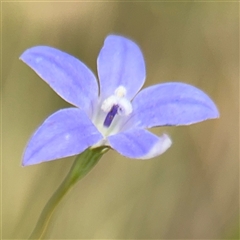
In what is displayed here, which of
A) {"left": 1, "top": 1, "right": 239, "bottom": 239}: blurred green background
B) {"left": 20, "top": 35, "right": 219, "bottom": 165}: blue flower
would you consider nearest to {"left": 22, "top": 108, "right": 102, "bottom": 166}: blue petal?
{"left": 20, "top": 35, "right": 219, "bottom": 165}: blue flower

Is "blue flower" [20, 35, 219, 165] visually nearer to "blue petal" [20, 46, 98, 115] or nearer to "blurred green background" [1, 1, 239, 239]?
"blue petal" [20, 46, 98, 115]

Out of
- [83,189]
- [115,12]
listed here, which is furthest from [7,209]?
[115,12]

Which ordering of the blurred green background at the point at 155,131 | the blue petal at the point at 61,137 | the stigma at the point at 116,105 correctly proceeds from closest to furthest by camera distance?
the blue petal at the point at 61,137 < the stigma at the point at 116,105 < the blurred green background at the point at 155,131

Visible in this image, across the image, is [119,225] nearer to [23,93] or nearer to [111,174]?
Result: [111,174]

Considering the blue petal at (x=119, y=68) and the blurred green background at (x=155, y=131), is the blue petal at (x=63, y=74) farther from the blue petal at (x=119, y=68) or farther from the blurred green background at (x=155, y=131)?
the blurred green background at (x=155, y=131)

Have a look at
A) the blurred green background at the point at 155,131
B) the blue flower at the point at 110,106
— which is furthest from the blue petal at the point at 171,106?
the blurred green background at the point at 155,131
